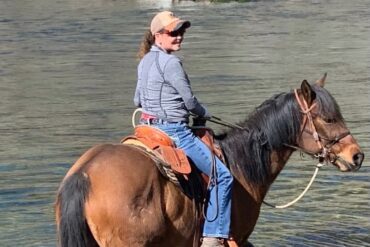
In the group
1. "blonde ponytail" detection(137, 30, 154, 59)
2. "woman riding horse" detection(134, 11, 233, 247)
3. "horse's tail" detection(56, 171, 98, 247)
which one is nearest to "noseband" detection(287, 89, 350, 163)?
"woman riding horse" detection(134, 11, 233, 247)

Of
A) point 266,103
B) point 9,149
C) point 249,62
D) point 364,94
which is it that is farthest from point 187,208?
point 249,62

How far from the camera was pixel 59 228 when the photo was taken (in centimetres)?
673

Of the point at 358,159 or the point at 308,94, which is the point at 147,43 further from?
the point at 358,159

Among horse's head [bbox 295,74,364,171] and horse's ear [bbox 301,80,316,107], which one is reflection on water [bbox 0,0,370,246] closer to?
horse's head [bbox 295,74,364,171]

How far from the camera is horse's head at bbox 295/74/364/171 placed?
784 cm

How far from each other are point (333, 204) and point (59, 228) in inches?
252

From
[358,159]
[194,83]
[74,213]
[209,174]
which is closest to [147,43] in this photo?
[209,174]

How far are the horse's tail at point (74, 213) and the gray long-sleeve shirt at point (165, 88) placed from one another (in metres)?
1.12

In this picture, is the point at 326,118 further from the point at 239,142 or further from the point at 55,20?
the point at 55,20

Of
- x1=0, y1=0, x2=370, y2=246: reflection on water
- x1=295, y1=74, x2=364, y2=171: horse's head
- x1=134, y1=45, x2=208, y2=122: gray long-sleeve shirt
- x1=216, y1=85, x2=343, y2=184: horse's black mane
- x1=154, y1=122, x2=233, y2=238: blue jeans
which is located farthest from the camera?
x1=0, y1=0, x2=370, y2=246: reflection on water

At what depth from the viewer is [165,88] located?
293 inches

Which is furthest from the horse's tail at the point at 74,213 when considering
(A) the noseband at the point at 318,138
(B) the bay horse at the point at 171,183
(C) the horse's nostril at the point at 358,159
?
(C) the horse's nostril at the point at 358,159

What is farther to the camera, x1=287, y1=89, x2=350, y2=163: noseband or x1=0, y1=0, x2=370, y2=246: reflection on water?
x1=0, y1=0, x2=370, y2=246: reflection on water

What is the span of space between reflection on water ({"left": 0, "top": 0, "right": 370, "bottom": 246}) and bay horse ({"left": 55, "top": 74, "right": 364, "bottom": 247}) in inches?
114
